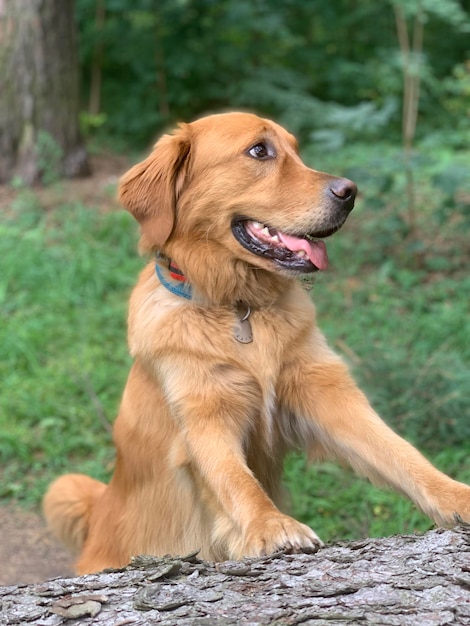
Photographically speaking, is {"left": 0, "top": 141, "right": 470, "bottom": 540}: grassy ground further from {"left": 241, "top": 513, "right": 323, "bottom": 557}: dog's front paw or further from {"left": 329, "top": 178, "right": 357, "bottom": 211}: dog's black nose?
{"left": 329, "top": 178, "right": 357, "bottom": 211}: dog's black nose

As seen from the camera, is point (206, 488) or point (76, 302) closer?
point (206, 488)

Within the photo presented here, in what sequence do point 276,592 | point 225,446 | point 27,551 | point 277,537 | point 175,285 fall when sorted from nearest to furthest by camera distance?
point 276,592
point 277,537
point 225,446
point 175,285
point 27,551

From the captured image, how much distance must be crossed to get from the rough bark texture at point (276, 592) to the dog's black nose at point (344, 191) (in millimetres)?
1352

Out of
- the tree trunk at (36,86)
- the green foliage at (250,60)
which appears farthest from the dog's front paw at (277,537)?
the green foliage at (250,60)

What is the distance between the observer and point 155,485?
318cm

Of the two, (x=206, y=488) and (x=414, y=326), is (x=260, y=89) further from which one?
(x=206, y=488)

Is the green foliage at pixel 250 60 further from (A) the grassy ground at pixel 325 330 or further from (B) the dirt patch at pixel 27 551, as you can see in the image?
(B) the dirt patch at pixel 27 551

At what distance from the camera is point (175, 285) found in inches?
125

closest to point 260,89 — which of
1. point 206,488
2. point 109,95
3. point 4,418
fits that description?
point 109,95

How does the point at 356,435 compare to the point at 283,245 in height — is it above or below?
below

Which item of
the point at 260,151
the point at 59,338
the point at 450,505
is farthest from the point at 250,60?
the point at 450,505

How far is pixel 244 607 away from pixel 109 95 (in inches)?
419

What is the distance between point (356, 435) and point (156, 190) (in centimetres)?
124

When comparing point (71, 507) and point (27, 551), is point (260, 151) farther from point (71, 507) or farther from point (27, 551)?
point (27, 551)
